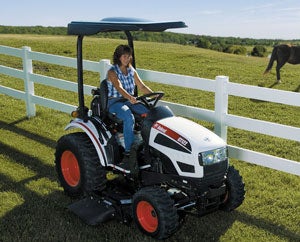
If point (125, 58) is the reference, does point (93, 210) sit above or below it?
below

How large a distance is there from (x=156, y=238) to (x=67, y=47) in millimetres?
21038

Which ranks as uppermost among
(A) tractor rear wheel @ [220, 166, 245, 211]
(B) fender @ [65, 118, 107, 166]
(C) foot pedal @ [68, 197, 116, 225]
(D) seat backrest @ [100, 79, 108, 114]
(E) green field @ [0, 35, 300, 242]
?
(D) seat backrest @ [100, 79, 108, 114]

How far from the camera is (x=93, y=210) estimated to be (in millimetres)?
5551

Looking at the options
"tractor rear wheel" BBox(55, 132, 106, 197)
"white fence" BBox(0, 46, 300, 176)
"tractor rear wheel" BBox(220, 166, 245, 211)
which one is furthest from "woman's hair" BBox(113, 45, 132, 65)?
"tractor rear wheel" BBox(220, 166, 245, 211)

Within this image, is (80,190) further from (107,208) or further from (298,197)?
(298,197)

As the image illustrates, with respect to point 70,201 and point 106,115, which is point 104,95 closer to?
point 106,115

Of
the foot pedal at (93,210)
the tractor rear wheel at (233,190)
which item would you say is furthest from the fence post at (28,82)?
the tractor rear wheel at (233,190)

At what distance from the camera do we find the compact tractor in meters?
5.07

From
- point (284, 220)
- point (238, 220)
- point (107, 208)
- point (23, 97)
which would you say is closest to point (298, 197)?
point (284, 220)

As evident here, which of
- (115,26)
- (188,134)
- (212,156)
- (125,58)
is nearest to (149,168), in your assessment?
(188,134)

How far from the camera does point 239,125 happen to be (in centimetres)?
678

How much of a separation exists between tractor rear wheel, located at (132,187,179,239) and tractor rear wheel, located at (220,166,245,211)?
2.91ft

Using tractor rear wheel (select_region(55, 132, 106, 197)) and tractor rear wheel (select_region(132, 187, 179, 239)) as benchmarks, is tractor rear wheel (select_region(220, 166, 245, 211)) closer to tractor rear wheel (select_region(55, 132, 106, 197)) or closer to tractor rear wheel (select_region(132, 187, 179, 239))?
tractor rear wheel (select_region(132, 187, 179, 239))

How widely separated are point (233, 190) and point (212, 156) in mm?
702
